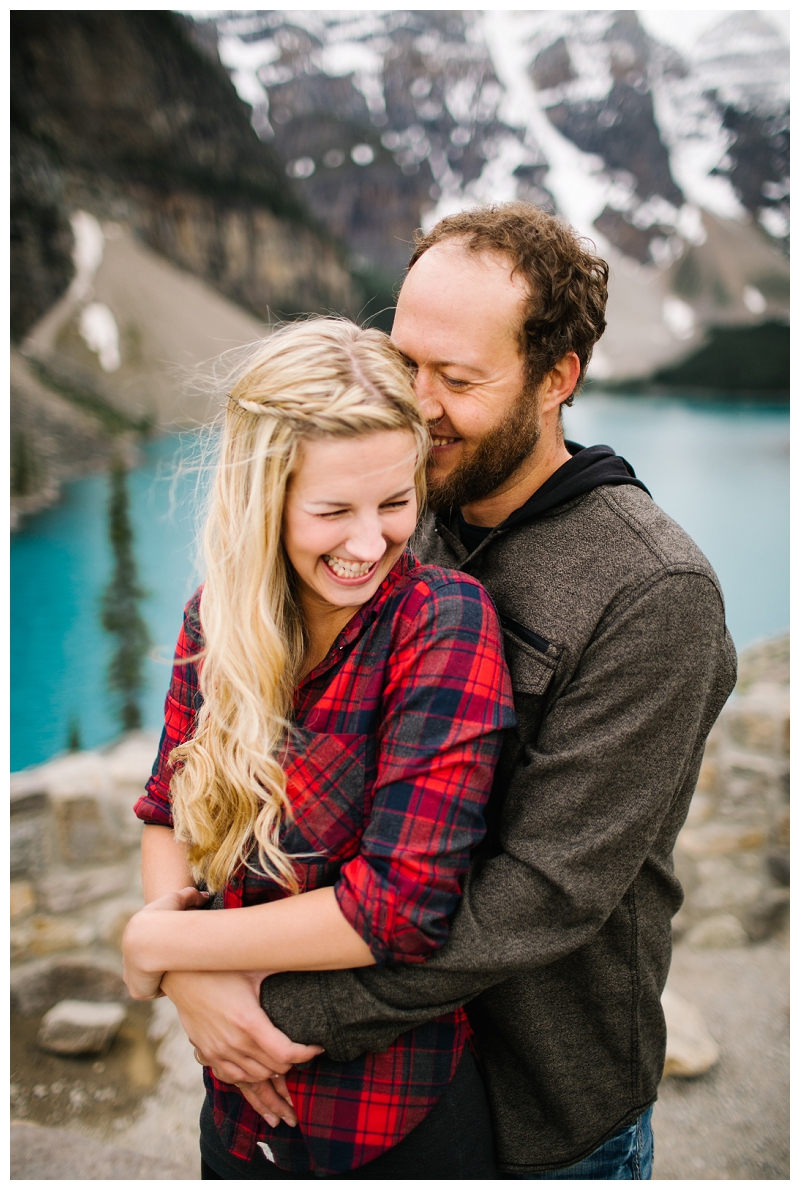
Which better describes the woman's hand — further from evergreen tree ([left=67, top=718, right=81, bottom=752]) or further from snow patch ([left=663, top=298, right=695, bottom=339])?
snow patch ([left=663, top=298, right=695, bottom=339])

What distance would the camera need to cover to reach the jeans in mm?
1203

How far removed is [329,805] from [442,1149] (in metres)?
0.52

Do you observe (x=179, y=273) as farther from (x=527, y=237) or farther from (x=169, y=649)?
(x=527, y=237)

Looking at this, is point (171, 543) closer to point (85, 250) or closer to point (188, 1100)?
point (85, 250)

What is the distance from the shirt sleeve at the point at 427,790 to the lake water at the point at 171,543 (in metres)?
1.71

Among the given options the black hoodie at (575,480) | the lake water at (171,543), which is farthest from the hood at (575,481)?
the lake water at (171,543)

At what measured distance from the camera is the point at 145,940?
40.4 inches

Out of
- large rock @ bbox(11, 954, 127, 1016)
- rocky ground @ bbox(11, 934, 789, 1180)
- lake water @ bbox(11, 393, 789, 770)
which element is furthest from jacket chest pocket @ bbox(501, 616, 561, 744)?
large rock @ bbox(11, 954, 127, 1016)

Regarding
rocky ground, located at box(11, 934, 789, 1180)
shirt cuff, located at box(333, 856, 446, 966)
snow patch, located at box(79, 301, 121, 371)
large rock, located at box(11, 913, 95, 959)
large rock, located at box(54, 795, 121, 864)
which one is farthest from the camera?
snow patch, located at box(79, 301, 121, 371)

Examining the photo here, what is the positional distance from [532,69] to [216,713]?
141 inches

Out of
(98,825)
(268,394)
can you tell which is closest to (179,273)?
(98,825)

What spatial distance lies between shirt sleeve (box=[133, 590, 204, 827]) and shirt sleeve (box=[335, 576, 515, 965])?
370 mm

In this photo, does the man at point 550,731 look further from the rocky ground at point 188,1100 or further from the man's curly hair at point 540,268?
the rocky ground at point 188,1100

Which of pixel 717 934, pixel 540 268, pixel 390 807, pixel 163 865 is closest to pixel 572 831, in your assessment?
pixel 390 807
